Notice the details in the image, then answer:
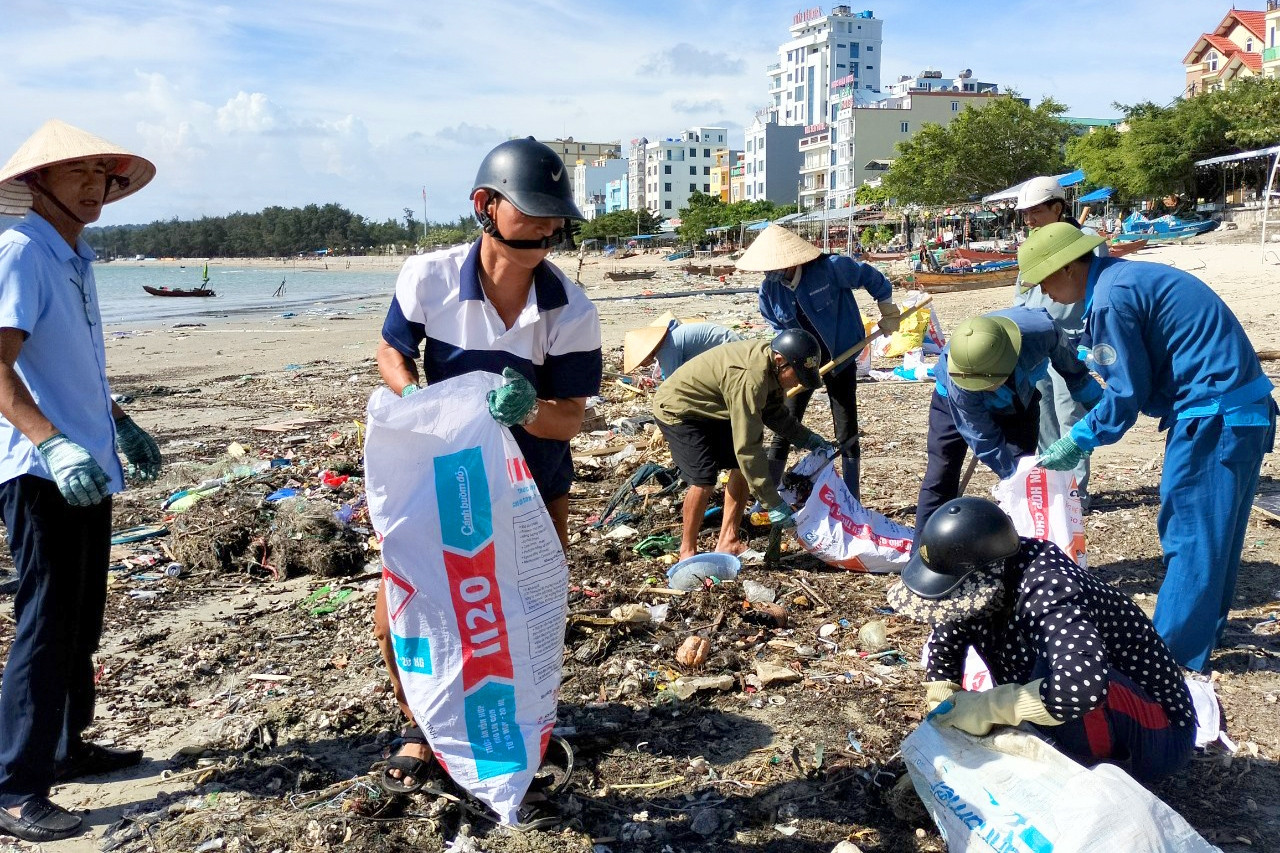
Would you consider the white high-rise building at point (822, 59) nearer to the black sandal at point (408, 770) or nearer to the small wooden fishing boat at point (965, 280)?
the small wooden fishing boat at point (965, 280)

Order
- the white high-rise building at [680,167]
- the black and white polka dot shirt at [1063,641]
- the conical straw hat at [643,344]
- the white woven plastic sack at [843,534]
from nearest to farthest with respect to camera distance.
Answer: the black and white polka dot shirt at [1063,641] → the white woven plastic sack at [843,534] → the conical straw hat at [643,344] → the white high-rise building at [680,167]

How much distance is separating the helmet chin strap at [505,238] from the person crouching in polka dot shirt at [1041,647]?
1.27 metres

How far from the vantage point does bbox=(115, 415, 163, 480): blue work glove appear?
3.06 metres

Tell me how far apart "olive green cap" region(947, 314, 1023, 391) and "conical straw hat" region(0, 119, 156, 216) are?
10.1 feet

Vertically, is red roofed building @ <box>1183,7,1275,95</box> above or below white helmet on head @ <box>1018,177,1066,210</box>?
above

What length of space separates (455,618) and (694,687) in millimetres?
1336

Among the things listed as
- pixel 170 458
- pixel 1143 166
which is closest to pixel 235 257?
pixel 1143 166

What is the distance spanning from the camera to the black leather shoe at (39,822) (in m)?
2.53

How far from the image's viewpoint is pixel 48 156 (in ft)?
8.57

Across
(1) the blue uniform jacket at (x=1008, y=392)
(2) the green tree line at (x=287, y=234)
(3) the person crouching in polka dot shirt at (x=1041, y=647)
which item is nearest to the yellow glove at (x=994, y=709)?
(3) the person crouching in polka dot shirt at (x=1041, y=647)

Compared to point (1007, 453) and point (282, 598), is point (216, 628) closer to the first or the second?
point (282, 598)

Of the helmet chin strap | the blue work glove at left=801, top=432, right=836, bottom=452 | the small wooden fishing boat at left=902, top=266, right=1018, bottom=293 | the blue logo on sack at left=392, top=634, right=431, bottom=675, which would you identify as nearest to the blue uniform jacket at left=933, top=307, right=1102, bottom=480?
the blue work glove at left=801, top=432, right=836, bottom=452

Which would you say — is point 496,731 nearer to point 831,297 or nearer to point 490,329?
point 490,329

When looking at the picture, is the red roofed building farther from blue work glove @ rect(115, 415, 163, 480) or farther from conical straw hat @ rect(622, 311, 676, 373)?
blue work glove @ rect(115, 415, 163, 480)
